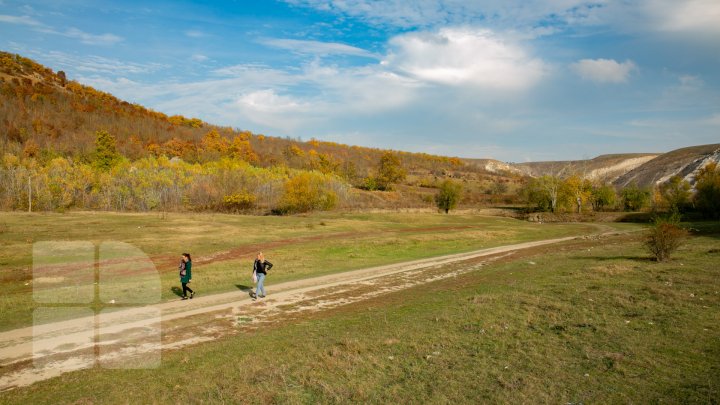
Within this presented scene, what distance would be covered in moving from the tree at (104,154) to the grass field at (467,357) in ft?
353

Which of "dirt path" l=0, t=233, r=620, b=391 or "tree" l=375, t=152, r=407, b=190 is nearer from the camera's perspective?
"dirt path" l=0, t=233, r=620, b=391

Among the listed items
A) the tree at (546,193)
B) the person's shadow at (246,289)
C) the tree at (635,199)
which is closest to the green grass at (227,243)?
the person's shadow at (246,289)

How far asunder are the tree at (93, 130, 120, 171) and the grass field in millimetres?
107498

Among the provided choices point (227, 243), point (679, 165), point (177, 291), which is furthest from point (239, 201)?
point (679, 165)

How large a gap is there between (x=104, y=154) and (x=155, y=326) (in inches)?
4287

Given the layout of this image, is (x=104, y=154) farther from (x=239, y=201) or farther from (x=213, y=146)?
(x=213, y=146)

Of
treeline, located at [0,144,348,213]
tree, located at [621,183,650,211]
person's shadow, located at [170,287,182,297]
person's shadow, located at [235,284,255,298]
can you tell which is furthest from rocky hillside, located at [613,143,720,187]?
person's shadow, located at [170,287,182,297]

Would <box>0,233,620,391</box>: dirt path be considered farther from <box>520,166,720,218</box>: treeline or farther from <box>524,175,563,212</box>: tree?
<box>524,175,563,212</box>: tree

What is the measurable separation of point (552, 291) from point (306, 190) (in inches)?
2852

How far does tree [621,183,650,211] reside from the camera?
324ft

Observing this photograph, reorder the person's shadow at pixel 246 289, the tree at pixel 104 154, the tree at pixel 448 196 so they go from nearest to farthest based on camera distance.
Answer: the person's shadow at pixel 246 289 → the tree at pixel 448 196 → the tree at pixel 104 154

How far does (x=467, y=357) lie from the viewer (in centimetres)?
1143

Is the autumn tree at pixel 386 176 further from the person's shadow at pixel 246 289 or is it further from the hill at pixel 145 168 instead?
the person's shadow at pixel 246 289

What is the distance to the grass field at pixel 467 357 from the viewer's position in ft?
30.7
